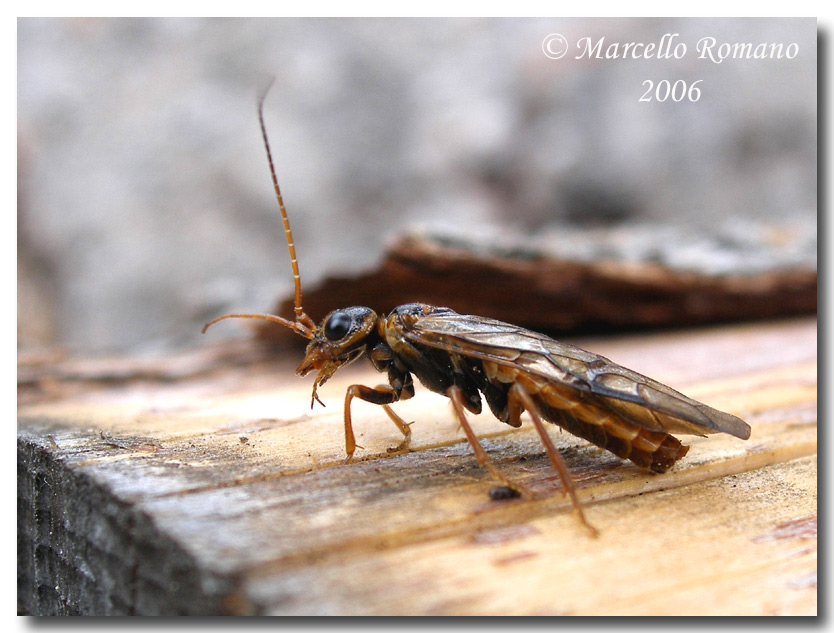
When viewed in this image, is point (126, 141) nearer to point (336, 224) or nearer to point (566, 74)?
point (336, 224)

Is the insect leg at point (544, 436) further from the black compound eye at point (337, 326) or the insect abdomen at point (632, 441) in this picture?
the black compound eye at point (337, 326)

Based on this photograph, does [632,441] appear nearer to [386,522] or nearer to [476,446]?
[476,446]

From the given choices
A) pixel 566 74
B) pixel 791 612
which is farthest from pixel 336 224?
pixel 791 612

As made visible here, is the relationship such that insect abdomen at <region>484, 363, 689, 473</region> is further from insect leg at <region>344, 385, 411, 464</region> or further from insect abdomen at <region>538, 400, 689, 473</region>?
insect leg at <region>344, 385, 411, 464</region>

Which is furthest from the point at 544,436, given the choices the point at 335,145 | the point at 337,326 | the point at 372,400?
the point at 335,145

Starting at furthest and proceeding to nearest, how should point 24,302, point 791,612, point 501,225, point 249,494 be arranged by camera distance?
point 501,225, point 24,302, point 249,494, point 791,612

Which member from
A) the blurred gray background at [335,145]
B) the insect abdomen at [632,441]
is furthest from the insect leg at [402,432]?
the blurred gray background at [335,145]

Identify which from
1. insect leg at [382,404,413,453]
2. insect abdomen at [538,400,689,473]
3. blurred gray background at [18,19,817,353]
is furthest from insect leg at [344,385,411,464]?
blurred gray background at [18,19,817,353]
